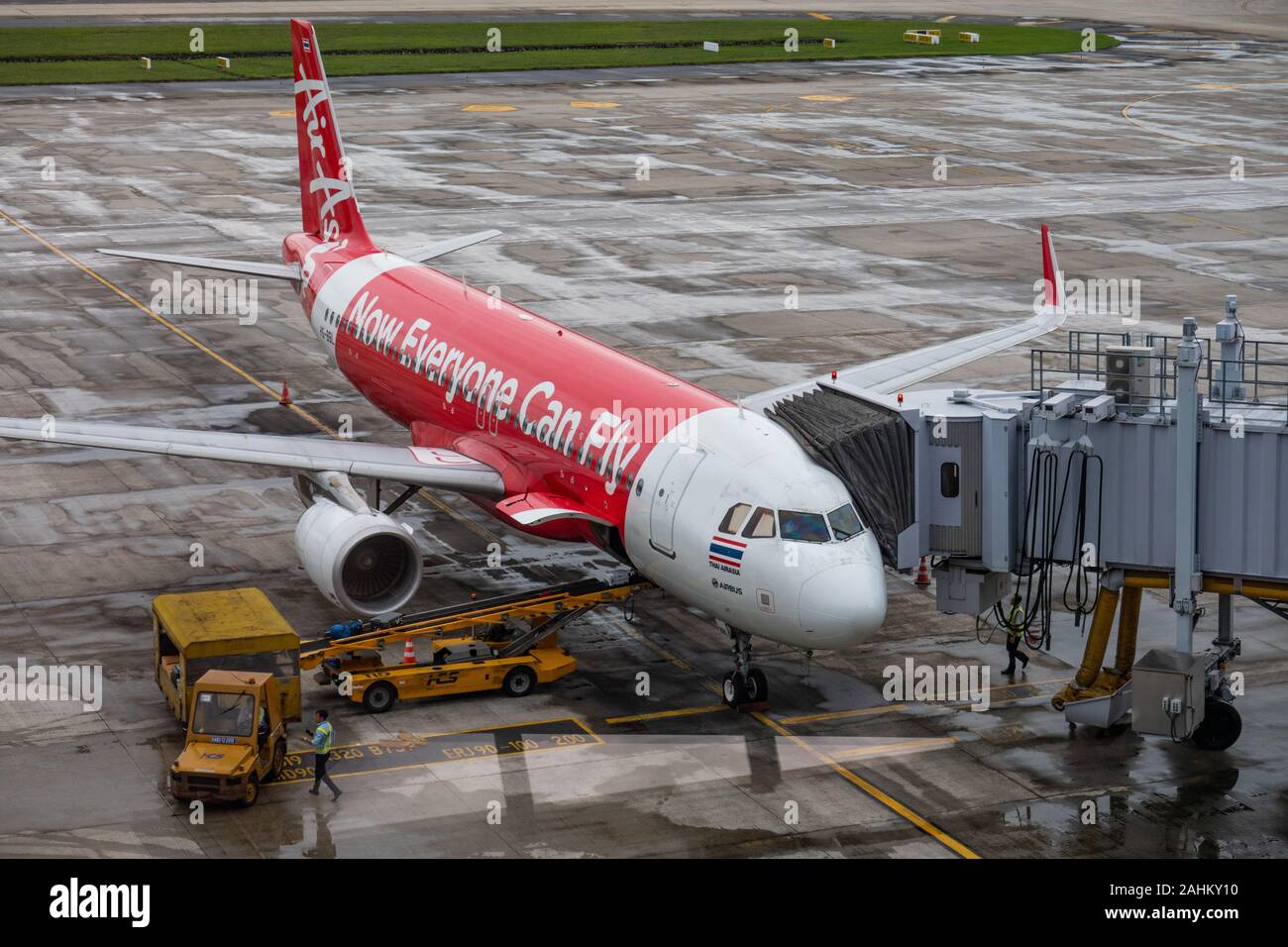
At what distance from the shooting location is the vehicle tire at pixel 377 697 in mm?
30328

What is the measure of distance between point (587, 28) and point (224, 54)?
96.8ft

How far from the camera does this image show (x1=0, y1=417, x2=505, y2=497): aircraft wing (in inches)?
1350

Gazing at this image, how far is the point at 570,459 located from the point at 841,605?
698 cm

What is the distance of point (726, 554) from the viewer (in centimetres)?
2867

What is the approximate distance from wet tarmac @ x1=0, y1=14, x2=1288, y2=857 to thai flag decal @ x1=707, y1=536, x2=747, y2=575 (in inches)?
113

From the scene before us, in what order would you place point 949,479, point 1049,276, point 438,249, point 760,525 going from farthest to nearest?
1. point 438,249
2. point 1049,276
3. point 949,479
4. point 760,525

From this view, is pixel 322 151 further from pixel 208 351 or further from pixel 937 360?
pixel 937 360

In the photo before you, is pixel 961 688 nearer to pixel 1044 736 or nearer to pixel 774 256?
pixel 1044 736

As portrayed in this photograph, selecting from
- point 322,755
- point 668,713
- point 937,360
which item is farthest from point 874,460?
point 937,360

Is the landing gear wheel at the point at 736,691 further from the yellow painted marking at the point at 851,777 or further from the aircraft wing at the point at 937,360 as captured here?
the aircraft wing at the point at 937,360

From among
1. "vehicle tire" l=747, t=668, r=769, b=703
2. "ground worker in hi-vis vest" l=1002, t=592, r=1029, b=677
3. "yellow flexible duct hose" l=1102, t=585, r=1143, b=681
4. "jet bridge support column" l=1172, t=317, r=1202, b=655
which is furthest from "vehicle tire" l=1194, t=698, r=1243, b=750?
"vehicle tire" l=747, t=668, r=769, b=703

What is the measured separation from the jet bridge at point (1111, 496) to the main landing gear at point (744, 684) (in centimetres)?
331

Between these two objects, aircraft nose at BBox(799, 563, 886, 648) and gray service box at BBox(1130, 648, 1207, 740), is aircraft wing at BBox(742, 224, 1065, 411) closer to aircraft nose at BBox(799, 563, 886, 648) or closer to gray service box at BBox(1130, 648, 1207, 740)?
aircraft nose at BBox(799, 563, 886, 648)
